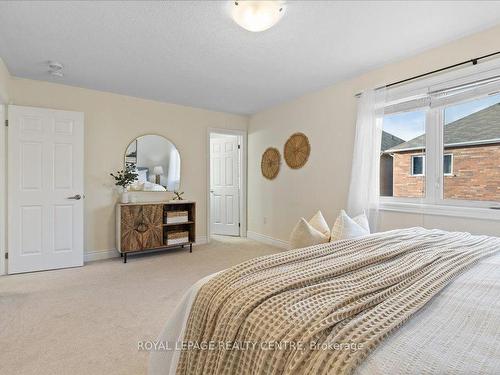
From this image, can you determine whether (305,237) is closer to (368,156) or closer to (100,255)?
(368,156)

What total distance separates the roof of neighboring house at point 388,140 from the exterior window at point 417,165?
10.1 inches

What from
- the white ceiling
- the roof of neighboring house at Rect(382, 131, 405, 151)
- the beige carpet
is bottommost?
the beige carpet

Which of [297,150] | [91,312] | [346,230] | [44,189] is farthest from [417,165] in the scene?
[44,189]

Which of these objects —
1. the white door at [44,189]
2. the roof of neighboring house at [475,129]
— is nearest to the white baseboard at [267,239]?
the roof of neighboring house at [475,129]

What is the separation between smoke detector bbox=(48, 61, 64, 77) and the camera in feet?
9.53

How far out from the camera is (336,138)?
3.55 m

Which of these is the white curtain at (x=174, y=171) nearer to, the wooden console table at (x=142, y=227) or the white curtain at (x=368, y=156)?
the wooden console table at (x=142, y=227)

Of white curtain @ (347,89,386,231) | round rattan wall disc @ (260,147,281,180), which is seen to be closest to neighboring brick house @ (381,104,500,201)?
white curtain @ (347,89,386,231)

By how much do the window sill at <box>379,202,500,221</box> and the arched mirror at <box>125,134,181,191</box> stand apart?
3.02 meters

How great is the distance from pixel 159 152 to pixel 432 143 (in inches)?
139

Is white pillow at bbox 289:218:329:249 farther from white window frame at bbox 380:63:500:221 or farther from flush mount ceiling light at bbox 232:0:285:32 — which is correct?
flush mount ceiling light at bbox 232:0:285:32

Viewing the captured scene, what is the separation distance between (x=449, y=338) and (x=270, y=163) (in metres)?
4.00

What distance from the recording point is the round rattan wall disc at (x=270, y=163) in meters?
4.51

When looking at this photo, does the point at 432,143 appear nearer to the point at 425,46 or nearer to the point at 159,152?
the point at 425,46
